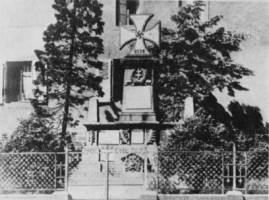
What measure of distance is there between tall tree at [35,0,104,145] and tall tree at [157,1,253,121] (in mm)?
2678

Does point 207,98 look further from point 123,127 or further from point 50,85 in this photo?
point 50,85

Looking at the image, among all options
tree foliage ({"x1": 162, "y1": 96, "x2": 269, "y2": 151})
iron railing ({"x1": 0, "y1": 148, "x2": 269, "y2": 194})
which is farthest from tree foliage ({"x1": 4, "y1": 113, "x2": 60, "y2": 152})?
tree foliage ({"x1": 162, "y1": 96, "x2": 269, "y2": 151})

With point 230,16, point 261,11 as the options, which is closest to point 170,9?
point 230,16

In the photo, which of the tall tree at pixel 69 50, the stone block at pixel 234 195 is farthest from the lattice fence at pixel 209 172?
the tall tree at pixel 69 50

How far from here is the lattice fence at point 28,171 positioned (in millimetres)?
11766

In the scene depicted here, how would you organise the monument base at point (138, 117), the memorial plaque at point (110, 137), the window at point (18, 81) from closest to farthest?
1. the monument base at point (138, 117)
2. the memorial plaque at point (110, 137)
3. the window at point (18, 81)

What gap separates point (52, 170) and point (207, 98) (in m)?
8.61

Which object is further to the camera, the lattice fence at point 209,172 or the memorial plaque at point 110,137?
the memorial plaque at point 110,137

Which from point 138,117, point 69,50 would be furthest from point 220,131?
point 69,50

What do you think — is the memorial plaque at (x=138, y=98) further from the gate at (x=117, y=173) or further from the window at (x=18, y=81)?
the window at (x=18, y=81)

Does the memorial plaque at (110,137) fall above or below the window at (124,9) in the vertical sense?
below

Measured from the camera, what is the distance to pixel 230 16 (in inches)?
787

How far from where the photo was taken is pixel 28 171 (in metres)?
11.8

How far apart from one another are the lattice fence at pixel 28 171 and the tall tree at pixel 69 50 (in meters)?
4.69
